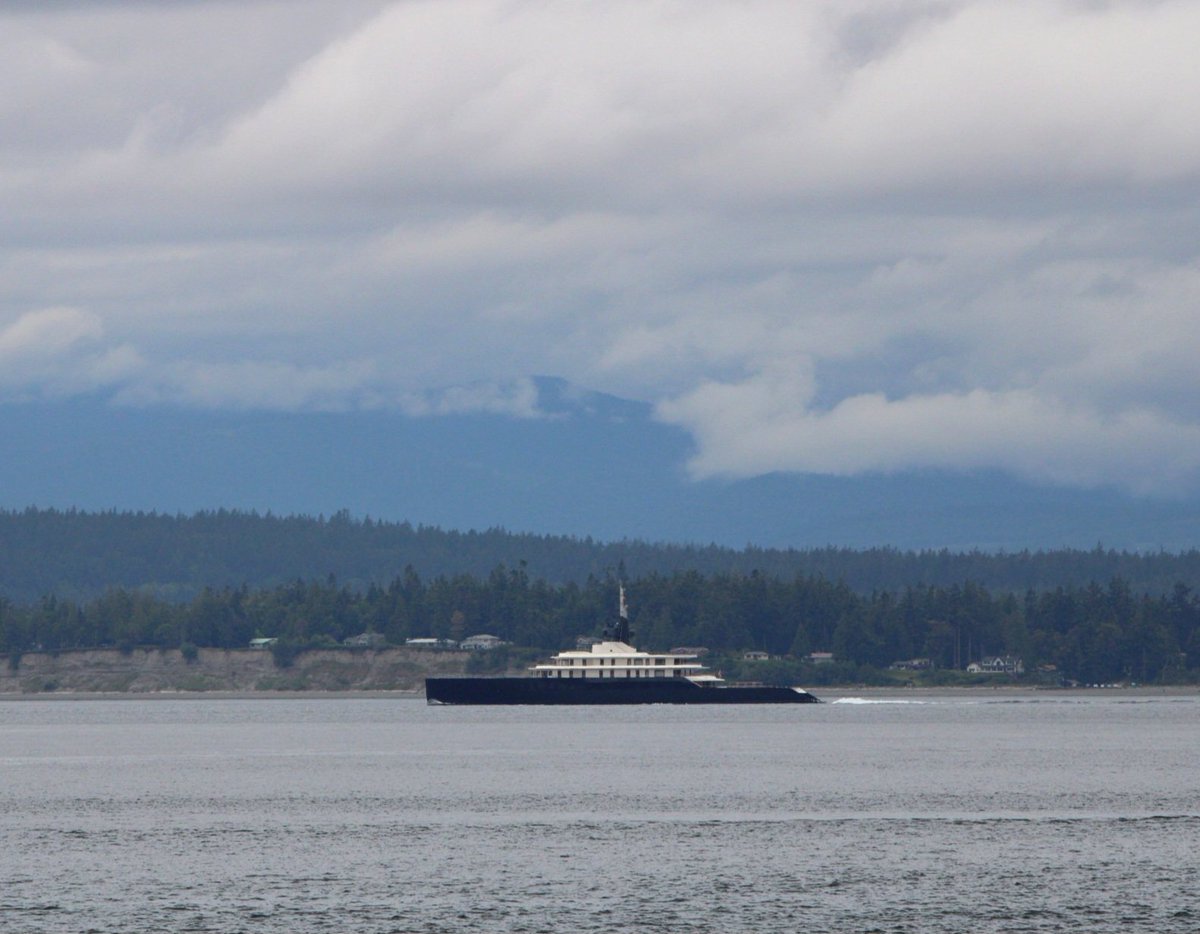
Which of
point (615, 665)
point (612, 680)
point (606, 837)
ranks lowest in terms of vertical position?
point (606, 837)

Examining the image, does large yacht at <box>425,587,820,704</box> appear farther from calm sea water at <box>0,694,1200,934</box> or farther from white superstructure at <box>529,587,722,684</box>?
calm sea water at <box>0,694,1200,934</box>

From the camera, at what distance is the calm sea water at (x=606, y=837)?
66000 mm

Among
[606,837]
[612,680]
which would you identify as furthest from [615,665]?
[606,837]

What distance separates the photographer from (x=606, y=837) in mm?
84125

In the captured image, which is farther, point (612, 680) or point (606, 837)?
point (612, 680)

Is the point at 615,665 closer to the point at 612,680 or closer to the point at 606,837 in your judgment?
the point at 612,680

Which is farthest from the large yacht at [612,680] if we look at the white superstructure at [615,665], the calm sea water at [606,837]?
the calm sea water at [606,837]

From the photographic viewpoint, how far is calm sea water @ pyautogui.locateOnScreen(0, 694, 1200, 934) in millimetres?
66000

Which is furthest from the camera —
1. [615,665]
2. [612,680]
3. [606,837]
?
[615,665]

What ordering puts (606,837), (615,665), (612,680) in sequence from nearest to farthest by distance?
(606,837) < (612,680) < (615,665)

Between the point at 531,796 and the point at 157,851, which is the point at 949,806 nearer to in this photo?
the point at 531,796

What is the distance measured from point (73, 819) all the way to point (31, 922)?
93.2ft

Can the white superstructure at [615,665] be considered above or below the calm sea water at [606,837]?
above

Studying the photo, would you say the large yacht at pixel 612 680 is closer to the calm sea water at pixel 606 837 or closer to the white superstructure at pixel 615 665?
the white superstructure at pixel 615 665
